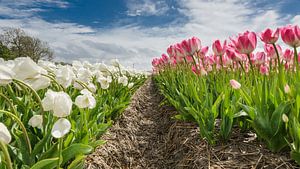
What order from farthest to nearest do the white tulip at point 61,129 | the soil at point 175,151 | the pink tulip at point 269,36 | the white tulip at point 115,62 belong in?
the white tulip at point 115,62 < the pink tulip at point 269,36 < the soil at point 175,151 < the white tulip at point 61,129

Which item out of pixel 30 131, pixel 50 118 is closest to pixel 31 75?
pixel 50 118

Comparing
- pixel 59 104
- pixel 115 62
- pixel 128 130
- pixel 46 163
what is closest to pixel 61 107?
pixel 59 104

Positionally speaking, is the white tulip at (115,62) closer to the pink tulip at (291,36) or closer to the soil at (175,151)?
the soil at (175,151)

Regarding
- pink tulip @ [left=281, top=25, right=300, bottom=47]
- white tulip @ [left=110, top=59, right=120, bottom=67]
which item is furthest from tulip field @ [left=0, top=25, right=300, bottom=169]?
white tulip @ [left=110, top=59, right=120, bottom=67]

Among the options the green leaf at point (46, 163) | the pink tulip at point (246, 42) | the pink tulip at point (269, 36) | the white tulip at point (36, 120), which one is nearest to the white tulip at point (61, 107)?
the green leaf at point (46, 163)

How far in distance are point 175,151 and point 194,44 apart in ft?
3.29

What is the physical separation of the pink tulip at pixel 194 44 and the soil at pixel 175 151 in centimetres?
72

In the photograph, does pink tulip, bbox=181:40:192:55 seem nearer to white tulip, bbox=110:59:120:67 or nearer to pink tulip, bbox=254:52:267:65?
pink tulip, bbox=254:52:267:65

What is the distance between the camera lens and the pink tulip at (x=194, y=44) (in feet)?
9.55

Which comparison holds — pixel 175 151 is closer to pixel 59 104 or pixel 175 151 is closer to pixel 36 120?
pixel 36 120

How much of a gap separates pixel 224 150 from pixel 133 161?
4.39 feet

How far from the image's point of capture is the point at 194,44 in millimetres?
2920

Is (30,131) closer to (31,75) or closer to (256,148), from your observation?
(31,75)

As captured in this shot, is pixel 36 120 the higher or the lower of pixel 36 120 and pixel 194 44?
the lower
